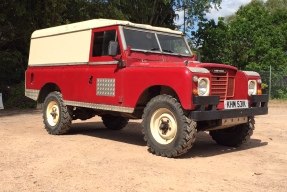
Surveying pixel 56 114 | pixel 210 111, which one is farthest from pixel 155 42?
pixel 56 114

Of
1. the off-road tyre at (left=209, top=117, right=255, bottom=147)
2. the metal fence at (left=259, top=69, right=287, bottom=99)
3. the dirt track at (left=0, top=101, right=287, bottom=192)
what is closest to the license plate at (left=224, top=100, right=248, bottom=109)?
the off-road tyre at (left=209, top=117, right=255, bottom=147)

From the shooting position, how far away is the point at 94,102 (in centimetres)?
762

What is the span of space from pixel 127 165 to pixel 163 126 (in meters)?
1.03

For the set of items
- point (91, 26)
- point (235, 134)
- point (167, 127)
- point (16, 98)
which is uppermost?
point (91, 26)

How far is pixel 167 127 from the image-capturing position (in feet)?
20.8

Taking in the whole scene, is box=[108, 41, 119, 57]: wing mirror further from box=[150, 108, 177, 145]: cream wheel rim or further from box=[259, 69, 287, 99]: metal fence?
box=[259, 69, 287, 99]: metal fence

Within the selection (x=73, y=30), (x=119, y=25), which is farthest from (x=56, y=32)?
(x=119, y=25)

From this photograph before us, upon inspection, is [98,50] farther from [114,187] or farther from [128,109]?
[114,187]

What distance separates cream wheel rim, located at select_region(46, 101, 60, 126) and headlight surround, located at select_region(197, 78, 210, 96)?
4.04m

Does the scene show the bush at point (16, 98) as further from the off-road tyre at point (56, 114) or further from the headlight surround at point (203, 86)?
the headlight surround at point (203, 86)

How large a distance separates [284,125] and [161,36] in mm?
5697

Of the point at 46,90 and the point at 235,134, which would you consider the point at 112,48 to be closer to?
the point at 235,134

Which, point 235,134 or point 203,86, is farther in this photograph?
point 235,134

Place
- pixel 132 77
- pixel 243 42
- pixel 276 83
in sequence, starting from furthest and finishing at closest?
1. pixel 243 42
2. pixel 276 83
3. pixel 132 77
